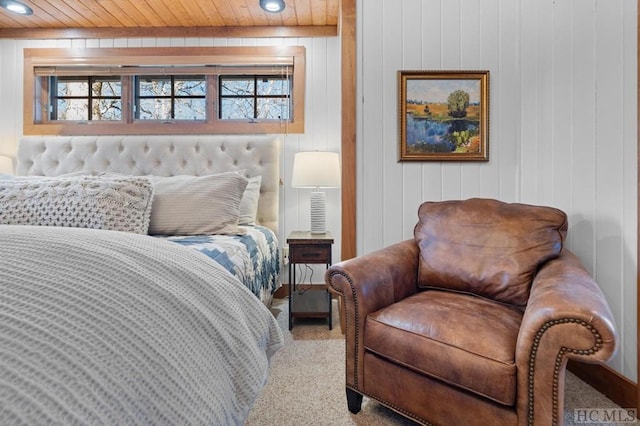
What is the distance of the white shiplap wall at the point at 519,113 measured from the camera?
1.69m

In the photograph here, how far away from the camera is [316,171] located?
103 inches

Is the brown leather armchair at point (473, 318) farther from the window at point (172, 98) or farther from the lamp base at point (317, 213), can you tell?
the window at point (172, 98)

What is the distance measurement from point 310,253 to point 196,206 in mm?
813

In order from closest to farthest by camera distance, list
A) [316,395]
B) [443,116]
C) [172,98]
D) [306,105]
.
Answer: [316,395]
[443,116]
[306,105]
[172,98]

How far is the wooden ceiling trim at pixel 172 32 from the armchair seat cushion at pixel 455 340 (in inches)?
99.8

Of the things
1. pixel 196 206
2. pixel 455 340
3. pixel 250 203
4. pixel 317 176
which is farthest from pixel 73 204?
pixel 455 340

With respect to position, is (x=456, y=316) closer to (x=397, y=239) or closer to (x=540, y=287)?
(x=540, y=287)

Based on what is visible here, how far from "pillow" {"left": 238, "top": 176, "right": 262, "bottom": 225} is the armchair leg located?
1556 millimetres

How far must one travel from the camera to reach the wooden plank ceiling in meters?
2.74

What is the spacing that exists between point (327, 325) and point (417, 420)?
1.23 m

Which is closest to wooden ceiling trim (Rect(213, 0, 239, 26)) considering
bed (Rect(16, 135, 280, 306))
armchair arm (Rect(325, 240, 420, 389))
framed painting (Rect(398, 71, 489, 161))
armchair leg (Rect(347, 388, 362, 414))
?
bed (Rect(16, 135, 280, 306))

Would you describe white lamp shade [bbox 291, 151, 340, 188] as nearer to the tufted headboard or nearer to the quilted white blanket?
the tufted headboard

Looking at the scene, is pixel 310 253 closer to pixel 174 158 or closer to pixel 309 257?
pixel 309 257

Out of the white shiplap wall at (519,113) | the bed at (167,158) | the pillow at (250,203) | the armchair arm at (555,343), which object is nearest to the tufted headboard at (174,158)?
the bed at (167,158)
